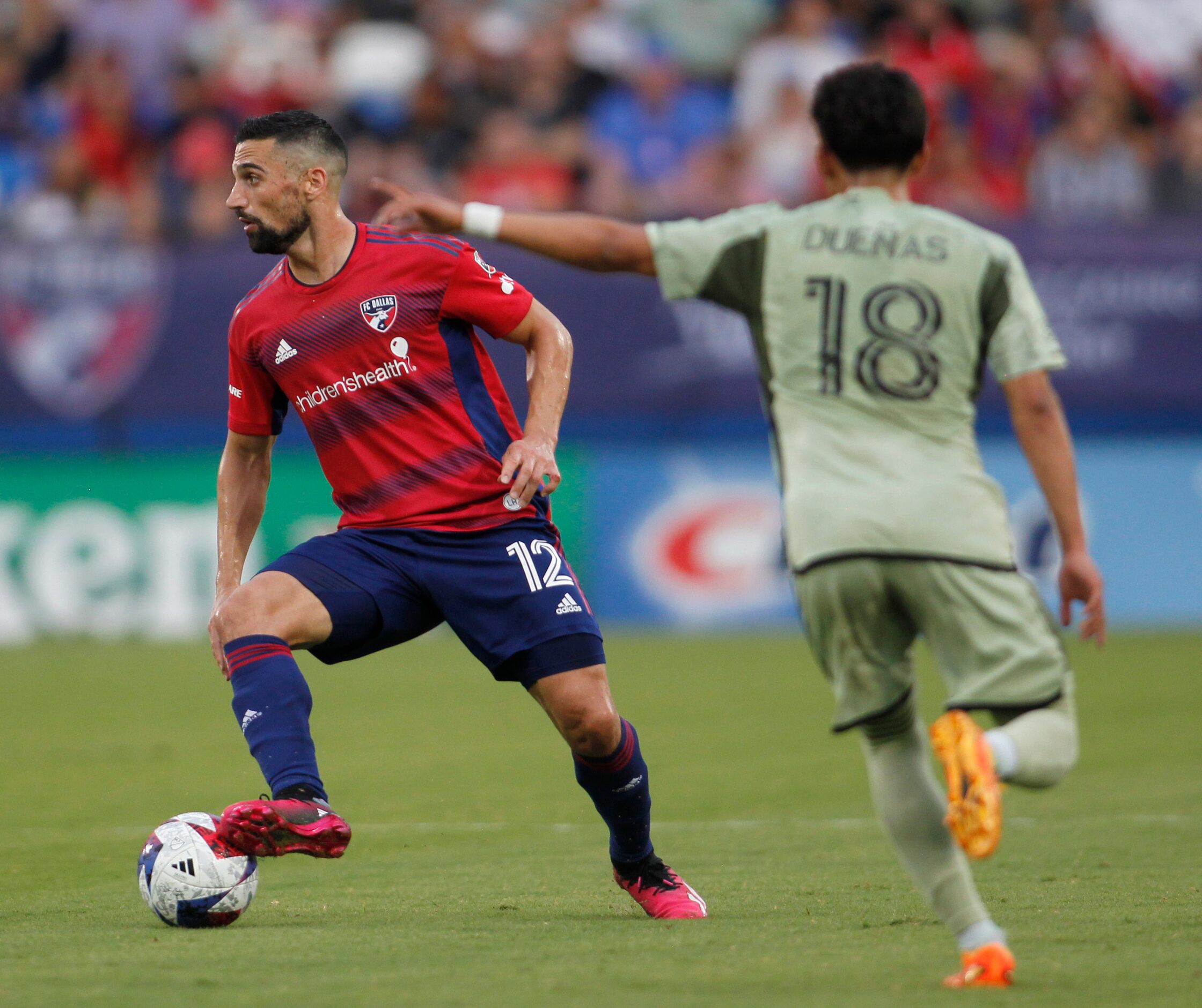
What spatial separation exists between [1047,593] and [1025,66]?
5314mm

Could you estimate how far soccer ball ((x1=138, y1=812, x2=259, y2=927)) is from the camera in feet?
16.6

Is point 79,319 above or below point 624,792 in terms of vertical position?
above

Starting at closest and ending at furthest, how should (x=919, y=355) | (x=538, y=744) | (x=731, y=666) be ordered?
(x=919, y=355) → (x=538, y=744) → (x=731, y=666)

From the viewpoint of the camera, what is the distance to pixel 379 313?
547 cm

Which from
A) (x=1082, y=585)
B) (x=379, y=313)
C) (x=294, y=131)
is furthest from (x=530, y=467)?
(x=1082, y=585)

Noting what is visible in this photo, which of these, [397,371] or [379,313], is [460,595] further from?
[379,313]

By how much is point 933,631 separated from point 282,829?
1753mm

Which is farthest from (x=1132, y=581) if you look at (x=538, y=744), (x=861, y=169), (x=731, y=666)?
(x=861, y=169)

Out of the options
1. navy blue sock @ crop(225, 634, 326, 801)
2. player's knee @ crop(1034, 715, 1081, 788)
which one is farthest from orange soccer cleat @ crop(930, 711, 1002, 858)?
navy blue sock @ crop(225, 634, 326, 801)

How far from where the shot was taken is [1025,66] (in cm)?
1691

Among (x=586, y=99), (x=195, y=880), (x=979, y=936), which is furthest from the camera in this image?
(x=586, y=99)

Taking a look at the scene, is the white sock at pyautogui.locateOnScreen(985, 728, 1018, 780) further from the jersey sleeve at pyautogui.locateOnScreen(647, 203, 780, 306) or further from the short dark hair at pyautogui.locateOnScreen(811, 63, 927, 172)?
the short dark hair at pyautogui.locateOnScreen(811, 63, 927, 172)

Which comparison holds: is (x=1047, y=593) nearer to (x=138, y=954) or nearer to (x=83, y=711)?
(x=83, y=711)

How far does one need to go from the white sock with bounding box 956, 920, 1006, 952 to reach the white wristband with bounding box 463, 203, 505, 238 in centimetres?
181
